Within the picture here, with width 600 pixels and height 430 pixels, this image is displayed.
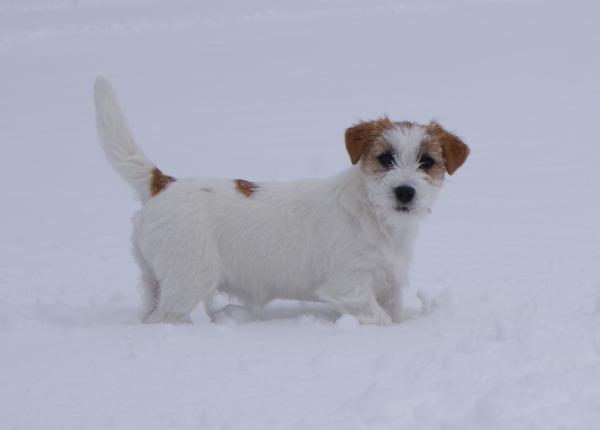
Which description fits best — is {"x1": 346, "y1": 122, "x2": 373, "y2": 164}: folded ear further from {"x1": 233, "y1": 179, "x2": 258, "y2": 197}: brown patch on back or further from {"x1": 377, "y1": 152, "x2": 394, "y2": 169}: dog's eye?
{"x1": 233, "y1": 179, "x2": 258, "y2": 197}: brown patch on back

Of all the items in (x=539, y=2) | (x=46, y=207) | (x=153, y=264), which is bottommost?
(x=46, y=207)

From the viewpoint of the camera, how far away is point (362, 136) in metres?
4.46

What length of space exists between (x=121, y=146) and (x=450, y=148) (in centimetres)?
172

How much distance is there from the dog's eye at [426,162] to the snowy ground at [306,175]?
0.72m

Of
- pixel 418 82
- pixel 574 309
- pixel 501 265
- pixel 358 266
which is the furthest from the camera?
pixel 418 82

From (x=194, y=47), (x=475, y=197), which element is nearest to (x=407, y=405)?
(x=475, y=197)

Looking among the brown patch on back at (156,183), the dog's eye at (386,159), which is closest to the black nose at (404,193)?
the dog's eye at (386,159)

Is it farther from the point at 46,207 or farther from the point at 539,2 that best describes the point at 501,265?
the point at 539,2

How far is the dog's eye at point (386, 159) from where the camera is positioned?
434cm

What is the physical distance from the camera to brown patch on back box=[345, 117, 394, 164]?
4430mm

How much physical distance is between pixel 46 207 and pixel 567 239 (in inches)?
161

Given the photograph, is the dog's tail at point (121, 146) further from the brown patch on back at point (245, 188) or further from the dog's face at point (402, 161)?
the dog's face at point (402, 161)

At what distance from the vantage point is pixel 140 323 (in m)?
4.57

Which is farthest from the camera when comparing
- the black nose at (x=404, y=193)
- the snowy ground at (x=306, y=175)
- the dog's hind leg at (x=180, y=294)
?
the dog's hind leg at (x=180, y=294)
